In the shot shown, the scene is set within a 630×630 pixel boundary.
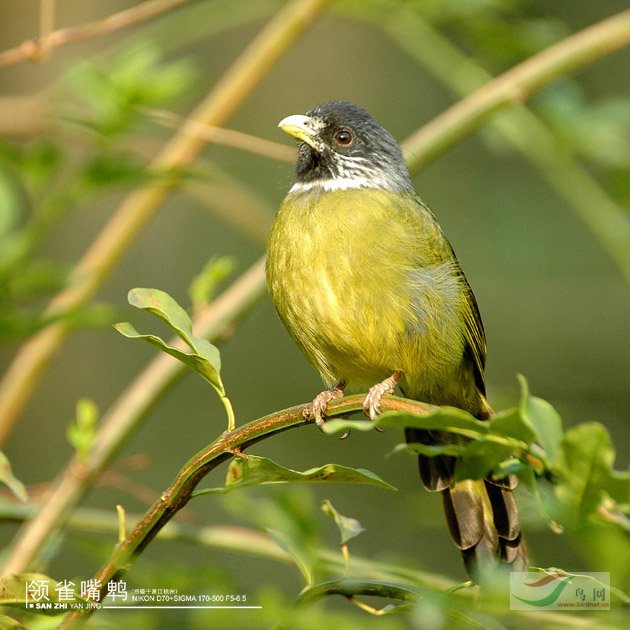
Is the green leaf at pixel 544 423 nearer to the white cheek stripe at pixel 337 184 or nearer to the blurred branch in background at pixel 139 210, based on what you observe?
the blurred branch in background at pixel 139 210

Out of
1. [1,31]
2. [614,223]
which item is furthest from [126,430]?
[1,31]

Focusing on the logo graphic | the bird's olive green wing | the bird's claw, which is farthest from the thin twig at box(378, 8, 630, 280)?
the logo graphic

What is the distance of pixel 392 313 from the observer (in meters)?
3.04

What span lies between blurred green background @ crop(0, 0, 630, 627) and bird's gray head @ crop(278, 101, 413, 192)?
0.77 feet

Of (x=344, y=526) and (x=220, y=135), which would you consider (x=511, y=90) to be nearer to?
(x=220, y=135)

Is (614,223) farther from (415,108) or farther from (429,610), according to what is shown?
(415,108)

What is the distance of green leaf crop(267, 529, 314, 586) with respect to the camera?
1787mm

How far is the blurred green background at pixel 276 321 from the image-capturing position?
244 inches

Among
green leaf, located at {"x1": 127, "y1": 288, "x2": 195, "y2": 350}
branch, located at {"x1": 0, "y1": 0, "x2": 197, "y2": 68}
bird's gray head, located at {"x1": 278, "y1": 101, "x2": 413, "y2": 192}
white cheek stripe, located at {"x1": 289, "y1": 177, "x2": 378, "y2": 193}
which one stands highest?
bird's gray head, located at {"x1": 278, "y1": 101, "x2": 413, "y2": 192}

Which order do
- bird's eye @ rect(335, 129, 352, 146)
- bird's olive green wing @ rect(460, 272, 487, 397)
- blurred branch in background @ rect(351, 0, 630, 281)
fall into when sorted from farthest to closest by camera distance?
1. bird's eye @ rect(335, 129, 352, 146)
2. blurred branch in background @ rect(351, 0, 630, 281)
3. bird's olive green wing @ rect(460, 272, 487, 397)

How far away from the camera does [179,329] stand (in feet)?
5.40

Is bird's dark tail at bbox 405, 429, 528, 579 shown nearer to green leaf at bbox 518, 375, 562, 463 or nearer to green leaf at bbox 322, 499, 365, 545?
green leaf at bbox 322, 499, 365, 545

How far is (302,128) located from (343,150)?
175mm

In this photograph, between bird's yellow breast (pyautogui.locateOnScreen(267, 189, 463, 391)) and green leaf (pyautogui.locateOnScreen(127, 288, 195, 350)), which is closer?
green leaf (pyautogui.locateOnScreen(127, 288, 195, 350))
